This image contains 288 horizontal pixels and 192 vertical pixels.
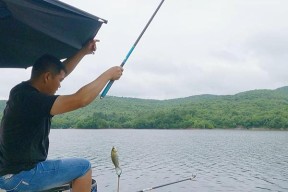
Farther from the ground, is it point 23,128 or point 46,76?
point 46,76

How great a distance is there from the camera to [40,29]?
164 inches

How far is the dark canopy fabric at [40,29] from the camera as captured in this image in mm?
3809

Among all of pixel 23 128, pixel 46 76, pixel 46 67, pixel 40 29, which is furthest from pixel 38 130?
pixel 40 29

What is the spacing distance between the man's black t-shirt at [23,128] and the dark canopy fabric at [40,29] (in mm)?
724

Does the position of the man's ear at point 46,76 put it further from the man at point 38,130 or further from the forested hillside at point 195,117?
the forested hillside at point 195,117

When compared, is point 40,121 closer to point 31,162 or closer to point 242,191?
point 31,162

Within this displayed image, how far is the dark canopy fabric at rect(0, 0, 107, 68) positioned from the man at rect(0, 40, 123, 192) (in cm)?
42

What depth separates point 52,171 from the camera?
13.3 ft

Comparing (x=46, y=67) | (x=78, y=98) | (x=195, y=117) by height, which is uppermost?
(x=195, y=117)

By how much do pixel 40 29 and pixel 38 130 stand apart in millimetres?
1162

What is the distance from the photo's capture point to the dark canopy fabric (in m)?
3.81

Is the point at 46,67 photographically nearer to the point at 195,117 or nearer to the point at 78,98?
the point at 78,98

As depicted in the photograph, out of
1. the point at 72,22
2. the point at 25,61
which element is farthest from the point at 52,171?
the point at 25,61

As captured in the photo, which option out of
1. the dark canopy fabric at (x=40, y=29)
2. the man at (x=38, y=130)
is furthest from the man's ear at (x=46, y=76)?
the dark canopy fabric at (x=40, y=29)
